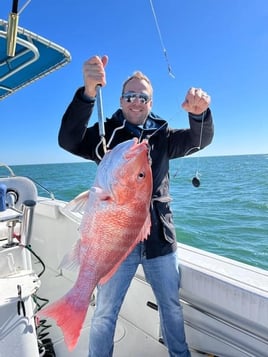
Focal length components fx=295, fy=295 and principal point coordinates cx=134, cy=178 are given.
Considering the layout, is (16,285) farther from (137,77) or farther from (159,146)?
(137,77)

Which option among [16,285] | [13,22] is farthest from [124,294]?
[13,22]

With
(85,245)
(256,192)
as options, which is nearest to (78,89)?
(85,245)

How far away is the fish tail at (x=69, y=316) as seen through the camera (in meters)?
1.07

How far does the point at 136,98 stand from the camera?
1.52 metres

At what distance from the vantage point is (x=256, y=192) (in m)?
10.4

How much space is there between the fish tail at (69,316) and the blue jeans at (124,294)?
0.48m

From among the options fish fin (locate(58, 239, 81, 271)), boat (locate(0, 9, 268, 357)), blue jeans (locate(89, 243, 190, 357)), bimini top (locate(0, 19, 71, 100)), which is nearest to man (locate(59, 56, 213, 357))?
blue jeans (locate(89, 243, 190, 357))

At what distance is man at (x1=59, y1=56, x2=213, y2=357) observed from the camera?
1553mm

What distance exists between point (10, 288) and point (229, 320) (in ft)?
4.15

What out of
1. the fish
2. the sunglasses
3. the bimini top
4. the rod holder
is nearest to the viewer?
the fish

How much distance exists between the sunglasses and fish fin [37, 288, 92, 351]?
98cm

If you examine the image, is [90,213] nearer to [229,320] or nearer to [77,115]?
[77,115]

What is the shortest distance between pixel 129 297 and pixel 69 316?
1435 mm

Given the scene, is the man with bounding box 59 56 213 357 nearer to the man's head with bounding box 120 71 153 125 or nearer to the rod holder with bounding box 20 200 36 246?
the man's head with bounding box 120 71 153 125
